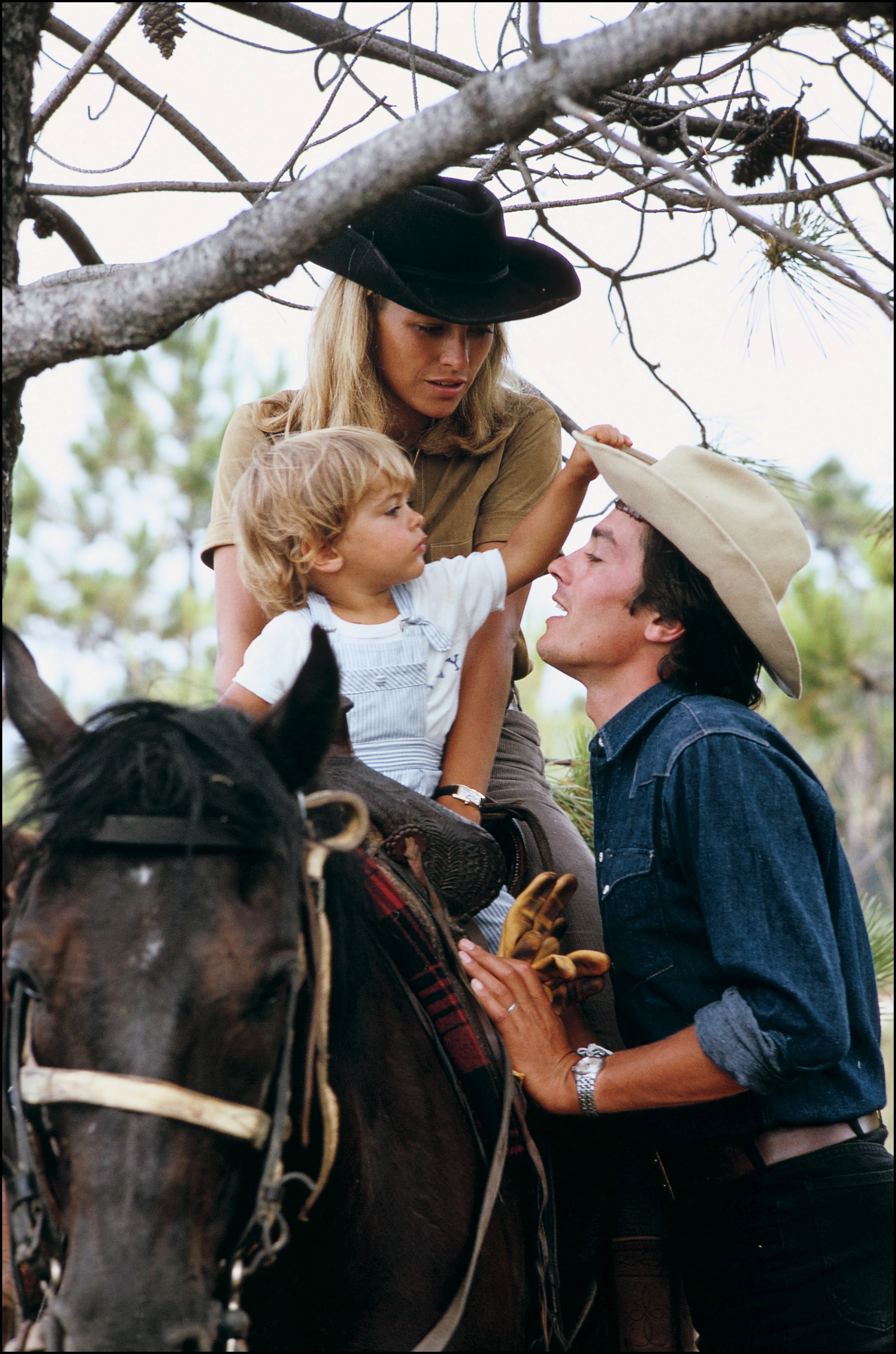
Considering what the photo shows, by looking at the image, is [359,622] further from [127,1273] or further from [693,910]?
[127,1273]

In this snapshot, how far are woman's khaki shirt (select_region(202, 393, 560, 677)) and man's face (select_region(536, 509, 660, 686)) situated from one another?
2.29ft

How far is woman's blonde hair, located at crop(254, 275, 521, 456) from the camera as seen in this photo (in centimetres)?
314

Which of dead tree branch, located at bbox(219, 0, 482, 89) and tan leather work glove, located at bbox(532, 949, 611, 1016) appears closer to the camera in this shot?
tan leather work glove, located at bbox(532, 949, 611, 1016)

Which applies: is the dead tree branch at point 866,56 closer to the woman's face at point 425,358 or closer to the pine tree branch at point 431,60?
the pine tree branch at point 431,60

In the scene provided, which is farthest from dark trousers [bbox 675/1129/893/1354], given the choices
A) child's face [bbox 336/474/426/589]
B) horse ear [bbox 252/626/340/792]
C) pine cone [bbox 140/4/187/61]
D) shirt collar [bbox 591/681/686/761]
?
pine cone [bbox 140/4/187/61]

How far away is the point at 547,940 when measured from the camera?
2.43m

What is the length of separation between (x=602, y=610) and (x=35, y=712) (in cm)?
130

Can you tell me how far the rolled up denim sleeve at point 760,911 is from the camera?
6.61ft

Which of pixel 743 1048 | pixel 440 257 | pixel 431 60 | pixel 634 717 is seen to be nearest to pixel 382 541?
pixel 634 717

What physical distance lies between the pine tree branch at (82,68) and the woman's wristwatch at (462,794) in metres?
1.76

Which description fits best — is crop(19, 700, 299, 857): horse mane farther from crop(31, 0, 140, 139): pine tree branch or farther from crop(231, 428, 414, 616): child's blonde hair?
crop(31, 0, 140, 139): pine tree branch

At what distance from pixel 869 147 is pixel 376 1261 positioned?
2917 mm

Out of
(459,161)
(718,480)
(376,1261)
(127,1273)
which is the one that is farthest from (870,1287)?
(459,161)

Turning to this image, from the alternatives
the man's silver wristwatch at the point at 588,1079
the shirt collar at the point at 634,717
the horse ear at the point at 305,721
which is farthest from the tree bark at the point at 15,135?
the man's silver wristwatch at the point at 588,1079
